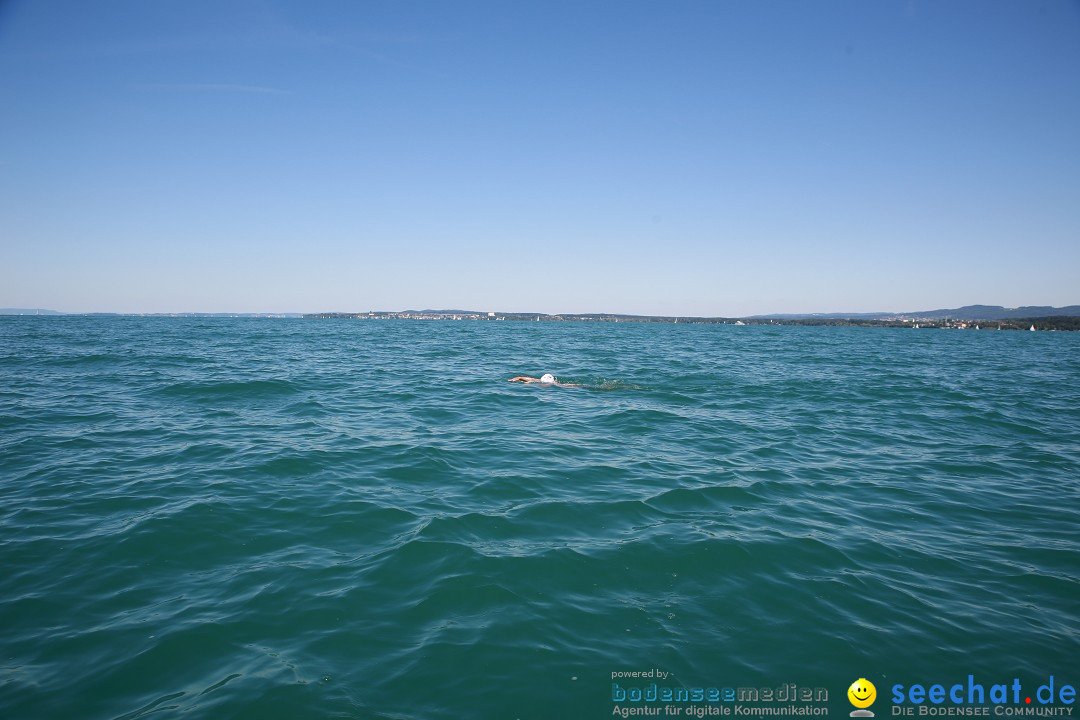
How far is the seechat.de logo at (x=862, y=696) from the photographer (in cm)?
438

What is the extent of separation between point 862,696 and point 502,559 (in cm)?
412

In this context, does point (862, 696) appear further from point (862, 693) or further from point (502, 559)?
point (502, 559)

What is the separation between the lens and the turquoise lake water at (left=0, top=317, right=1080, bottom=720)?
4.57 metres

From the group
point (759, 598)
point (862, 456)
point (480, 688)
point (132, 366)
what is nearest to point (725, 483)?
point (759, 598)

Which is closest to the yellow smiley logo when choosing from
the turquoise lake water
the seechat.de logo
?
the seechat.de logo

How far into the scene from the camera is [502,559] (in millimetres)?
6500

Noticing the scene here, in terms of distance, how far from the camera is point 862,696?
4.52 meters

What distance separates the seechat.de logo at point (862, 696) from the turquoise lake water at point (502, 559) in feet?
0.46

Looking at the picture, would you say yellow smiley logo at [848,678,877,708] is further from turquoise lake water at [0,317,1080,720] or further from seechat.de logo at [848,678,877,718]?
turquoise lake water at [0,317,1080,720]

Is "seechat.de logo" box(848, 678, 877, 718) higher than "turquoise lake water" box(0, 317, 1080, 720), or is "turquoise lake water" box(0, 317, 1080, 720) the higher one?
"turquoise lake water" box(0, 317, 1080, 720)

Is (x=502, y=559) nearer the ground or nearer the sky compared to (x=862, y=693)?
nearer the sky

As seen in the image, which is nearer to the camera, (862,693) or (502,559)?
(862,693)

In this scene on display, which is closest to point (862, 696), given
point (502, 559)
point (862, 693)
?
point (862, 693)

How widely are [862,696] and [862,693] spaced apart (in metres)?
0.03
